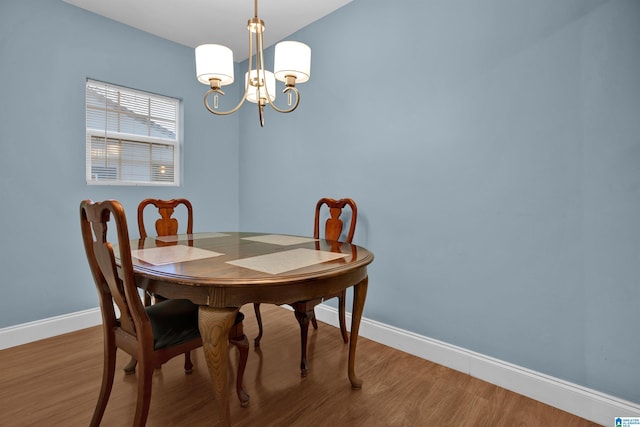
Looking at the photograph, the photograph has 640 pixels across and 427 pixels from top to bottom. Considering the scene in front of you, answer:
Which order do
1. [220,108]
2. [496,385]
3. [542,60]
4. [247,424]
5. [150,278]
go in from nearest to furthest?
[150,278], [247,424], [542,60], [496,385], [220,108]

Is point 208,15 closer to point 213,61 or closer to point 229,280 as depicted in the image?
point 213,61

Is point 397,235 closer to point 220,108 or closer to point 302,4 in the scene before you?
point 302,4

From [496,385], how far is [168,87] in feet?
11.7

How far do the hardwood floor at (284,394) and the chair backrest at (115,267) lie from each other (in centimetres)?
58

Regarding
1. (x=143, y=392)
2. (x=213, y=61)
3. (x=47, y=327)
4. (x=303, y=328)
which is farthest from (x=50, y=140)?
(x=303, y=328)

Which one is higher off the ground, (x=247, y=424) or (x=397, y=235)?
(x=397, y=235)

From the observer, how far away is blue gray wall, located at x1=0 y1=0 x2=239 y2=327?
2.25 m

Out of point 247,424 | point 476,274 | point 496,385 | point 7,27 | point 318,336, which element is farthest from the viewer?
point 318,336

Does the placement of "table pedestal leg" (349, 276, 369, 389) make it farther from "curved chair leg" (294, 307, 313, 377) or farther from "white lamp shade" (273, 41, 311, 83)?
"white lamp shade" (273, 41, 311, 83)

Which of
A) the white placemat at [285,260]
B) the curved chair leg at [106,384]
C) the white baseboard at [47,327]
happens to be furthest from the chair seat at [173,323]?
the white baseboard at [47,327]

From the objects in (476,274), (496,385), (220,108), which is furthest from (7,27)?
(496,385)

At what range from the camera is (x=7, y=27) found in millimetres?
2205

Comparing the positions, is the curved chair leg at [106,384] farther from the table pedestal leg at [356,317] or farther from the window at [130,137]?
the window at [130,137]

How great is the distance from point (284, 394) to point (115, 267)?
3.57 feet
